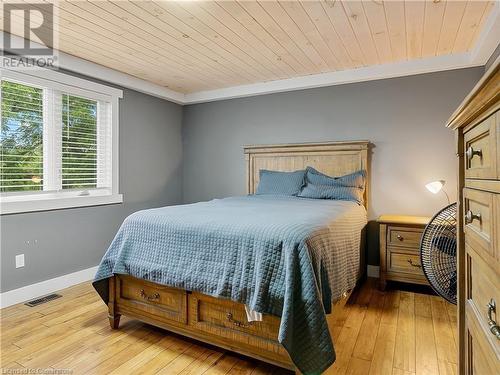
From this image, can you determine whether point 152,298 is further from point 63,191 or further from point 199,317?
point 63,191

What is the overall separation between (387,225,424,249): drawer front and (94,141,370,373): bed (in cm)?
65

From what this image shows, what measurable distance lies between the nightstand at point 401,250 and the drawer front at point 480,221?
1848 mm

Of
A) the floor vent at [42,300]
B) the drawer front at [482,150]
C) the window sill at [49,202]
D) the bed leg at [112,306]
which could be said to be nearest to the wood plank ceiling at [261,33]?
the window sill at [49,202]

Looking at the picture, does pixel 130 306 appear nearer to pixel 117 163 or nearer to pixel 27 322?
pixel 27 322

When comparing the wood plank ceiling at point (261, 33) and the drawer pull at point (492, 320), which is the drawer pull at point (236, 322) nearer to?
the drawer pull at point (492, 320)

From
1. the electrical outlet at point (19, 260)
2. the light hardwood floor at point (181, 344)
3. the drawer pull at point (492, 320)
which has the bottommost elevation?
the light hardwood floor at point (181, 344)

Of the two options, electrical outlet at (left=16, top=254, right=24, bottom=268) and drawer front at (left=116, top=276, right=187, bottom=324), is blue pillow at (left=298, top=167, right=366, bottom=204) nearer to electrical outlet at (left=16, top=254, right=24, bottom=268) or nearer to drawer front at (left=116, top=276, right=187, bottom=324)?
drawer front at (left=116, top=276, right=187, bottom=324)

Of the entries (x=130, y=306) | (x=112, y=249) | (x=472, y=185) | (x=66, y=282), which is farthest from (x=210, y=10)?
(x=66, y=282)

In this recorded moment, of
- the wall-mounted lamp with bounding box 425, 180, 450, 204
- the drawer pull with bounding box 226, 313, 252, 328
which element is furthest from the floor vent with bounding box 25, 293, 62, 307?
the wall-mounted lamp with bounding box 425, 180, 450, 204

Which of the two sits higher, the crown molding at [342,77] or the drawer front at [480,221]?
the crown molding at [342,77]

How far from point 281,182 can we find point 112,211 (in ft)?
6.51

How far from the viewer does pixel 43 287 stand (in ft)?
9.30

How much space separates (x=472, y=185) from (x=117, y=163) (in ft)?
11.3

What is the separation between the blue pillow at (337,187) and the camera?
122 inches
